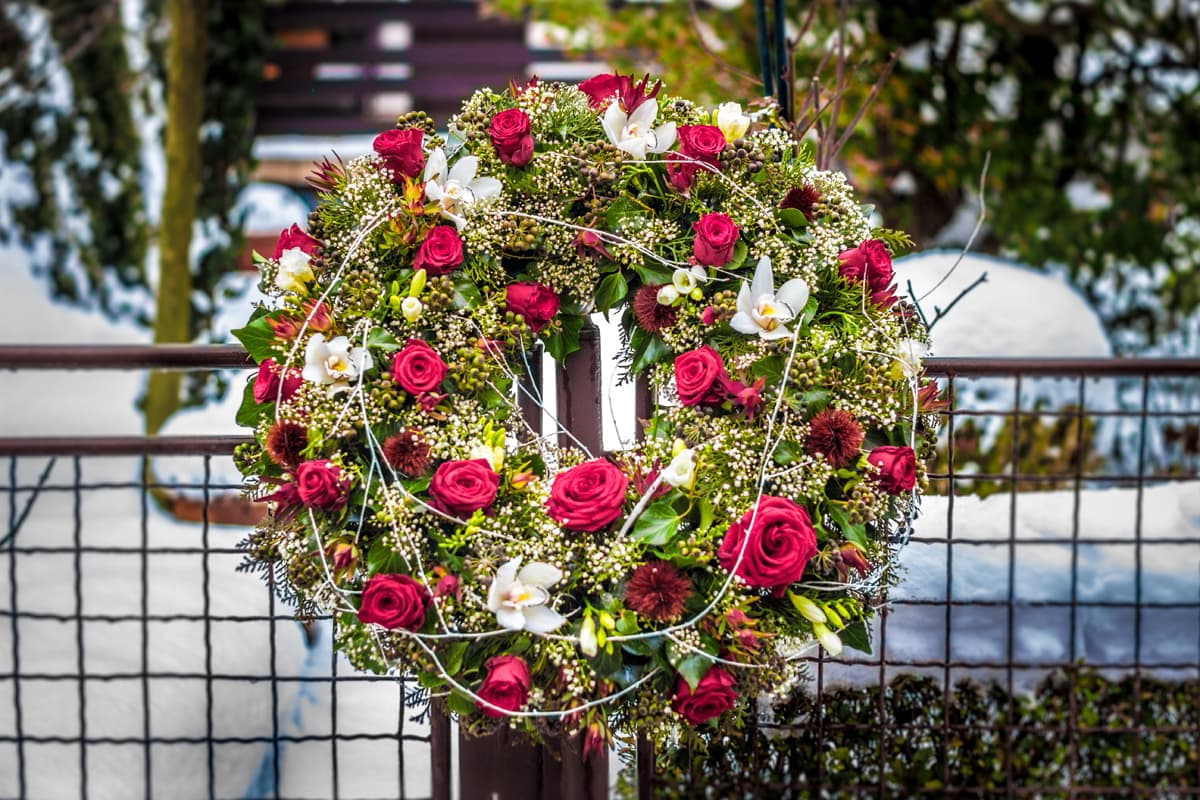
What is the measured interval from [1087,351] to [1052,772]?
1805 mm

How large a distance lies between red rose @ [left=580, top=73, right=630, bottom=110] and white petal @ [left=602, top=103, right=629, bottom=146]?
8 cm

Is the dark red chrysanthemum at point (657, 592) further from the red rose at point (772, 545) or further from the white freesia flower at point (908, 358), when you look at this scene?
the white freesia flower at point (908, 358)

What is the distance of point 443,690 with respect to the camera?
54.5 inches

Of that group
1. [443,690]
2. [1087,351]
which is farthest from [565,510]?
[1087,351]

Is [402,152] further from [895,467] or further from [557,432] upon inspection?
[895,467]

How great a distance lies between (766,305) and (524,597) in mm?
487

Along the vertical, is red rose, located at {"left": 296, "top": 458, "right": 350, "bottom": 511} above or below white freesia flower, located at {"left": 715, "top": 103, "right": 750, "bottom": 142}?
below

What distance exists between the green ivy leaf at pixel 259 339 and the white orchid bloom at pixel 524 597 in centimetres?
48

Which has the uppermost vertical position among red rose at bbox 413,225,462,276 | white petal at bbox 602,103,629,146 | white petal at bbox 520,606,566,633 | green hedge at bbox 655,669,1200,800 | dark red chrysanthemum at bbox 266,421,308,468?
white petal at bbox 602,103,629,146

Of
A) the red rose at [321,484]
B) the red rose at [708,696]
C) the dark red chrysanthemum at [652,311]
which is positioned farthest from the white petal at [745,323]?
the red rose at [321,484]

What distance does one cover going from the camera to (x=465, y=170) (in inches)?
57.1

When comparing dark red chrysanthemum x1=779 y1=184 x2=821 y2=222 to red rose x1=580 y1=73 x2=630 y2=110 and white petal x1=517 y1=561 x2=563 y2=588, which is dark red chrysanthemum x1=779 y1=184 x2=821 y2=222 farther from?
white petal x1=517 y1=561 x2=563 y2=588

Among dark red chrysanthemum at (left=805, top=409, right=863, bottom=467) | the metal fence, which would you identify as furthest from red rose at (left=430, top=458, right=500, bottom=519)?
dark red chrysanthemum at (left=805, top=409, right=863, bottom=467)

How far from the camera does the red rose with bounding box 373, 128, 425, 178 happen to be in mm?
1495
